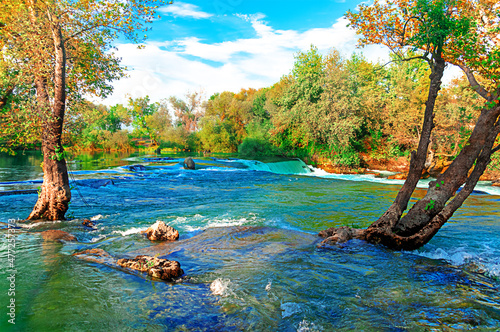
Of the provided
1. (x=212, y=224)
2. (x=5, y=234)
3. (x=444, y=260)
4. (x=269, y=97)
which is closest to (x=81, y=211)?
(x=5, y=234)

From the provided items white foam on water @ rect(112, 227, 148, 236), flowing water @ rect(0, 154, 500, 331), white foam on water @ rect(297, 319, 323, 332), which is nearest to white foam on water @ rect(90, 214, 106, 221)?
flowing water @ rect(0, 154, 500, 331)

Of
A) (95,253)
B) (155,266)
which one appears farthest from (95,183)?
(155,266)

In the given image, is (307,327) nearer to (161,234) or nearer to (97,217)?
(161,234)

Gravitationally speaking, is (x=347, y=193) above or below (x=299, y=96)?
below

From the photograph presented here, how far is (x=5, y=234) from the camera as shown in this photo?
7.45m

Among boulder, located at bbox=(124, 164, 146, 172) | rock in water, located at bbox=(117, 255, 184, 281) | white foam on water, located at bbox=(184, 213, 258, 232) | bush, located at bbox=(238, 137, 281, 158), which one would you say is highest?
bush, located at bbox=(238, 137, 281, 158)

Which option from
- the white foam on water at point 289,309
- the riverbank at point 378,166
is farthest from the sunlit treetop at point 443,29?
the riverbank at point 378,166

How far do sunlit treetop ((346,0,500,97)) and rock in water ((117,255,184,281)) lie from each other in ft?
23.6

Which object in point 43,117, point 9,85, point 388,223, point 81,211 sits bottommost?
point 81,211

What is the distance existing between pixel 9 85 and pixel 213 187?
11433mm

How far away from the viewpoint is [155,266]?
17.6ft

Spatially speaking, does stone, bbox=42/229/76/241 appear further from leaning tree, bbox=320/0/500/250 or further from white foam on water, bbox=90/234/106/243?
leaning tree, bbox=320/0/500/250

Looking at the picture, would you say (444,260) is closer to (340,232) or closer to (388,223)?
(388,223)

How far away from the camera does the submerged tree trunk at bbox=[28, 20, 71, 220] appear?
8172mm
